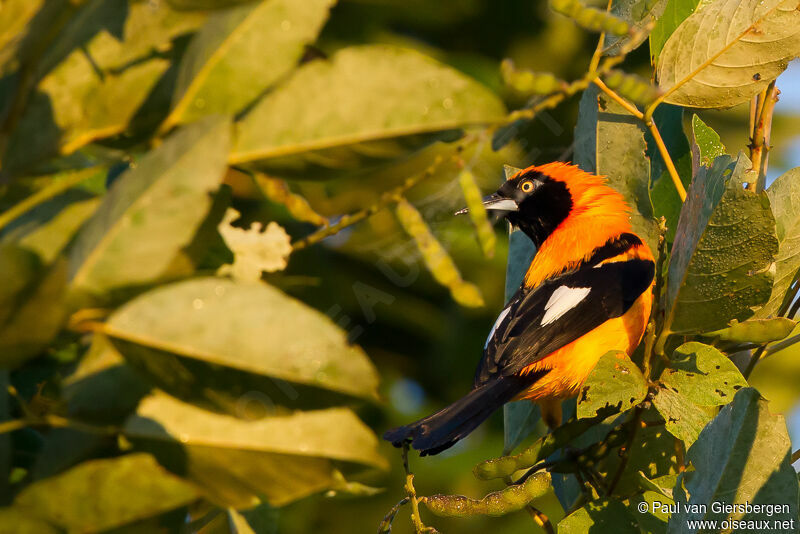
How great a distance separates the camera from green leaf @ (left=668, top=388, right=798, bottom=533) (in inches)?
54.5

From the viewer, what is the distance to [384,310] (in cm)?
379

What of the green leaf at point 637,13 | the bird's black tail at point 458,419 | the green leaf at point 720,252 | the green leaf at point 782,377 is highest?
the green leaf at point 637,13

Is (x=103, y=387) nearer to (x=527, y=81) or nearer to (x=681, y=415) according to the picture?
(x=527, y=81)

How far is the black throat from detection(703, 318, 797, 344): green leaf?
1.97 metres

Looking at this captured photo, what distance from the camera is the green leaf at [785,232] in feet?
5.75

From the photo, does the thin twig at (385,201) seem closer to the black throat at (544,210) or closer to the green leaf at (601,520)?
the green leaf at (601,520)

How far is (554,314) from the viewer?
2.83 metres

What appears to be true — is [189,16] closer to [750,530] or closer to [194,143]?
[194,143]

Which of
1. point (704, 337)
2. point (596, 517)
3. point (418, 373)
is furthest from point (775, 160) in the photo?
point (596, 517)

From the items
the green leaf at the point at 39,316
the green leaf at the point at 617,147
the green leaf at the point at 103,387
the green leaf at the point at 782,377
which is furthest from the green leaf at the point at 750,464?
the green leaf at the point at 782,377

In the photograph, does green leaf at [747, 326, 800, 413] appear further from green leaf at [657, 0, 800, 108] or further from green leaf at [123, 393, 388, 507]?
green leaf at [123, 393, 388, 507]

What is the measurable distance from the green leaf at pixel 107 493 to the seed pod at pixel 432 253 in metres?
0.53

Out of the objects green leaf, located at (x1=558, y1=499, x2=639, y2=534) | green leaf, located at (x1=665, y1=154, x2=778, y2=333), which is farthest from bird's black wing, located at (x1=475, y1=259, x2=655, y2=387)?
green leaf, located at (x1=558, y1=499, x2=639, y2=534)

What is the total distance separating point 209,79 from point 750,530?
1.18 meters
